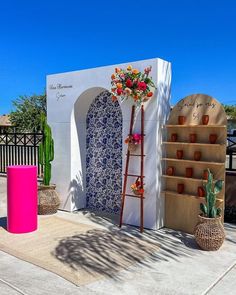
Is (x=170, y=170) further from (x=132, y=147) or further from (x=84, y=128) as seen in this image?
(x=84, y=128)

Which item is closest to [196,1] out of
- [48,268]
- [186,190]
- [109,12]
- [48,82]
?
[109,12]

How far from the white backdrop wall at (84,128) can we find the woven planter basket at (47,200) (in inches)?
13.1

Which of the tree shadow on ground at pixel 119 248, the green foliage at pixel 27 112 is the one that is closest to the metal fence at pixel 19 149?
the tree shadow on ground at pixel 119 248

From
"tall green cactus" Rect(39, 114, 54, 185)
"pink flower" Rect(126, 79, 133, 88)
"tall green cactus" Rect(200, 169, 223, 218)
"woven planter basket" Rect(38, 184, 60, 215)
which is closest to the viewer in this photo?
"tall green cactus" Rect(200, 169, 223, 218)

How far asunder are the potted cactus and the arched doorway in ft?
3.00

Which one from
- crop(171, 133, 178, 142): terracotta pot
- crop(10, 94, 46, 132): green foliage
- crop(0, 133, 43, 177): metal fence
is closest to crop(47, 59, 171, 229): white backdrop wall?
crop(171, 133, 178, 142): terracotta pot

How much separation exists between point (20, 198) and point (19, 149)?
6363 millimetres

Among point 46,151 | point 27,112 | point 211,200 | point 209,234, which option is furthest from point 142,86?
point 27,112

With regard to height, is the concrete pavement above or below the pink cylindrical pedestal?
below

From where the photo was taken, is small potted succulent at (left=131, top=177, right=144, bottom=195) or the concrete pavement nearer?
the concrete pavement

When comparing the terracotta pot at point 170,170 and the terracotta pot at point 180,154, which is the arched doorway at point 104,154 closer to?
the terracotta pot at point 170,170

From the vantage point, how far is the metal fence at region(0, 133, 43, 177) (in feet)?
35.8

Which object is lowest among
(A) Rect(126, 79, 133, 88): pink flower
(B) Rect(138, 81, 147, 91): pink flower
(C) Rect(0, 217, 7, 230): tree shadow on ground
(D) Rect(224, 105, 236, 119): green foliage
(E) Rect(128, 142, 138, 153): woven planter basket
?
(C) Rect(0, 217, 7, 230): tree shadow on ground

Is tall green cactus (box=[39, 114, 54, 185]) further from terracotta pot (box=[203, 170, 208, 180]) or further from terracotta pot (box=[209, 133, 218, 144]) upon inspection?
terracotta pot (box=[209, 133, 218, 144])
